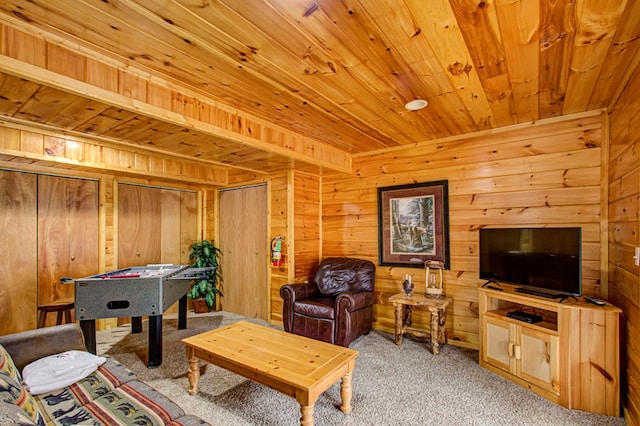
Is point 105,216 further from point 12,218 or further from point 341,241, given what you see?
point 341,241

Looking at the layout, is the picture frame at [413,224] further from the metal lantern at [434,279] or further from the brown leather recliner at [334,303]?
the brown leather recliner at [334,303]

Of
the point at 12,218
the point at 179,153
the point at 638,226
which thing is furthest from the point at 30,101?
the point at 638,226

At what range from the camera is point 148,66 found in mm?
1996

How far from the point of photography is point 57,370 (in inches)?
71.2

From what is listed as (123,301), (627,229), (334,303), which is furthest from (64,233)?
(627,229)

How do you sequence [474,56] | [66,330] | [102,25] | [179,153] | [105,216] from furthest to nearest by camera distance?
[105,216] < [179,153] < [66,330] < [474,56] < [102,25]

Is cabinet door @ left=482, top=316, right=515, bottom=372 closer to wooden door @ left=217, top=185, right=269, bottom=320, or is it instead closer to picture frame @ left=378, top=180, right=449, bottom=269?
picture frame @ left=378, top=180, right=449, bottom=269

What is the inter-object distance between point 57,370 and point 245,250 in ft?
9.93

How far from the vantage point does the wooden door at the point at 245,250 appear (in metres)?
4.56

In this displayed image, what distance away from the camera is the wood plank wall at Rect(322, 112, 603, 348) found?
2.86 meters

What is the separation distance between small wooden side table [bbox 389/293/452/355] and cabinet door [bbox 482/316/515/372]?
443 millimetres

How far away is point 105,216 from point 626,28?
5192 millimetres

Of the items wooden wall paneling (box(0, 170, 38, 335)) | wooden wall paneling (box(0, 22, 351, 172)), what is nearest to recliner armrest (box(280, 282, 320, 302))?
wooden wall paneling (box(0, 22, 351, 172))

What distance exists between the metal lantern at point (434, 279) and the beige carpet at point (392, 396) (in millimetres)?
604
